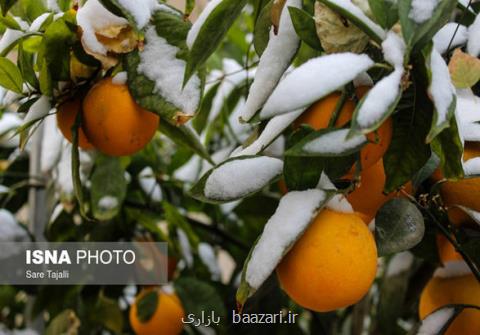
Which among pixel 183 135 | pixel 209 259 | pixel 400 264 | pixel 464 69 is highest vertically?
pixel 464 69

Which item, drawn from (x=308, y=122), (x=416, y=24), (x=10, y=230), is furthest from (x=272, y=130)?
(x=10, y=230)

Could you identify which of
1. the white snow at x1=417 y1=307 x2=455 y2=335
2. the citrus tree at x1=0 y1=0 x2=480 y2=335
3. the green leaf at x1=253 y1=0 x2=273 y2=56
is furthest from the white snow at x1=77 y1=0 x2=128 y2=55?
the white snow at x1=417 y1=307 x2=455 y2=335

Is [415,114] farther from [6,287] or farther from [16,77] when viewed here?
[6,287]

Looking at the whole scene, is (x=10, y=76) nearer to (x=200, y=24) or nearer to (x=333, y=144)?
(x=200, y=24)

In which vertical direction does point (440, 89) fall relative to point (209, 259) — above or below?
above

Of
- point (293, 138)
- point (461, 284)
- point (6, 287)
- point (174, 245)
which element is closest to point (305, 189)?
point (293, 138)

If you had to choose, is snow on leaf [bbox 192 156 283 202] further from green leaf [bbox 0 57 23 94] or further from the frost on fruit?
green leaf [bbox 0 57 23 94]
